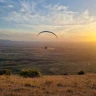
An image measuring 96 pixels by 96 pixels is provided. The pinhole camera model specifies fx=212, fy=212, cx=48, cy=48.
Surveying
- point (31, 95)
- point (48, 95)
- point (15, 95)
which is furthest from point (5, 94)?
point (48, 95)

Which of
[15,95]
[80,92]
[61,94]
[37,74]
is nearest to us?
[15,95]

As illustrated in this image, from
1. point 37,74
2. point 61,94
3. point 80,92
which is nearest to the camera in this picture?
point 61,94

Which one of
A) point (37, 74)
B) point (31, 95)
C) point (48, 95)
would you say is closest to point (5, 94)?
point (31, 95)

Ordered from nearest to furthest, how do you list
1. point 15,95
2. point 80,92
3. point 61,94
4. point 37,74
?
point 15,95 → point 61,94 → point 80,92 → point 37,74

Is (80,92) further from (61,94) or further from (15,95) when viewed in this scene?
(15,95)

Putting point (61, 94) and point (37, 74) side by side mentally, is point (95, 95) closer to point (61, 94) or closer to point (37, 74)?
point (61, 94)

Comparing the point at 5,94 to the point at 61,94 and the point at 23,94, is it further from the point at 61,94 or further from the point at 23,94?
the point at 61,94

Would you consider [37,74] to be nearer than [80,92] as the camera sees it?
No
